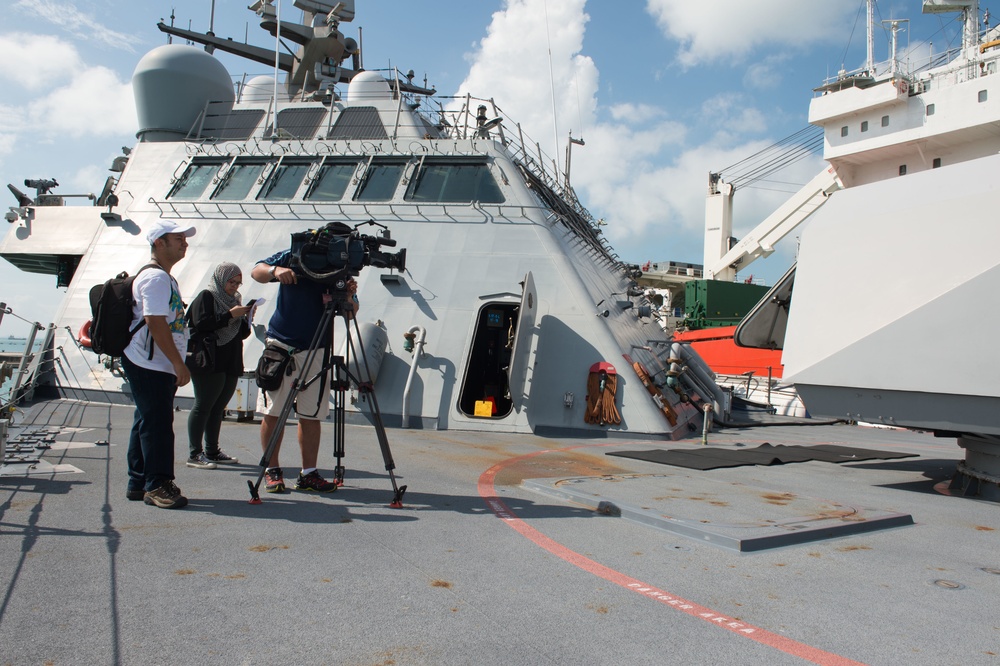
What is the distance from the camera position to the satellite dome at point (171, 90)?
47.7 ft

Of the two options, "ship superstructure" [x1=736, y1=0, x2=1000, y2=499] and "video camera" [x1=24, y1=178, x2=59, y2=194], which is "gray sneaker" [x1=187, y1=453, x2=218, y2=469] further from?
"video camera" [x1=24, y1=178, x2=59, y2=194]

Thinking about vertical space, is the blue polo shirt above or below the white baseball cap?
below

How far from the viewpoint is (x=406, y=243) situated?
420 inches

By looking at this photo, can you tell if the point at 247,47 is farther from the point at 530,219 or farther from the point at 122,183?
the point at 530,219

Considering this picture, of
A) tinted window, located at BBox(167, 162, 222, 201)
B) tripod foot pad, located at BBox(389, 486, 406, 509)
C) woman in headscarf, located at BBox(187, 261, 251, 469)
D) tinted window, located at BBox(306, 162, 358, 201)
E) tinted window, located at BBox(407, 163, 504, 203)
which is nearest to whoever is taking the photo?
tripod foot pad, located at BBox(389, 486, 406, 509)

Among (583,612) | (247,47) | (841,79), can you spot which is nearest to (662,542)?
(583,612)

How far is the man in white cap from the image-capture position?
3.88 metres

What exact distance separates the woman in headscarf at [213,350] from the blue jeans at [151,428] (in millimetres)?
1317

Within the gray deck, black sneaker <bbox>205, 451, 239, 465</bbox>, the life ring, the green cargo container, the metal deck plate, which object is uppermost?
the green cargo container

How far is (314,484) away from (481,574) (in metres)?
→ 1.92

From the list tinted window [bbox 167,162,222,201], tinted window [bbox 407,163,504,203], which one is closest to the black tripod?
tinted window [bbox 407,163,504,203]

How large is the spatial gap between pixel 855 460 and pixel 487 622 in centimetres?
653

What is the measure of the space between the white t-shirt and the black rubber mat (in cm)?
446

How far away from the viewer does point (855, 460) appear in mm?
7652
